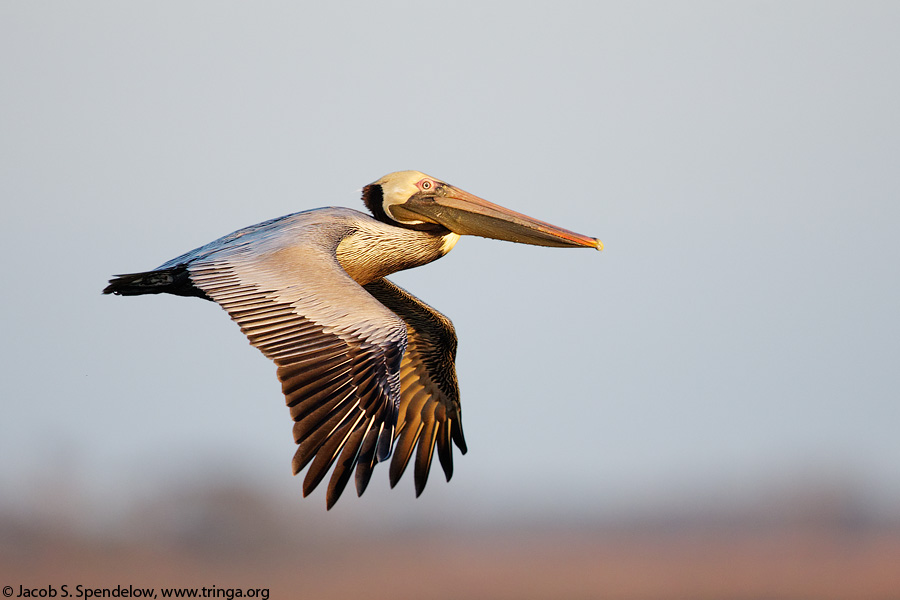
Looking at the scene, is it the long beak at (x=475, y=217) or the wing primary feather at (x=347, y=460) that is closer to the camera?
the wing primary feather at (x=347, y=460)

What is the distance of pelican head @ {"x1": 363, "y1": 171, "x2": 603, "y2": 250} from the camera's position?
9898 mm

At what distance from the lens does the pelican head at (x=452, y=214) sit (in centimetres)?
990

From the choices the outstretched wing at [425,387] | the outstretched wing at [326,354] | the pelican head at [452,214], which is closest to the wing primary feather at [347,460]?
the outstretched wing at [326,354]

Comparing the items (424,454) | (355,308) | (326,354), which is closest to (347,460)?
(326,354)

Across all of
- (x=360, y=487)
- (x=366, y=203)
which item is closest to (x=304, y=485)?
(x=360, y=487)

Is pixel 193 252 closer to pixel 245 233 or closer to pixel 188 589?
pixel 245 233

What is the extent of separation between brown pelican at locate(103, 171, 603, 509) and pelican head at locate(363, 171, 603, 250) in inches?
0.4

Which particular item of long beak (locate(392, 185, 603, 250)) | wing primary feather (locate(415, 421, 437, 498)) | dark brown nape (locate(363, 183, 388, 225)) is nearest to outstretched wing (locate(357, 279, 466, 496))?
wing primary feather (locate(415, 421, 437, 498))

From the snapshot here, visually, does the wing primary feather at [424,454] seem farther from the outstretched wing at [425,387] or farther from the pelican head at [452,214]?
the pelican head at [452,214]

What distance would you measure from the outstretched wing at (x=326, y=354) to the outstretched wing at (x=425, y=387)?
6.39ft

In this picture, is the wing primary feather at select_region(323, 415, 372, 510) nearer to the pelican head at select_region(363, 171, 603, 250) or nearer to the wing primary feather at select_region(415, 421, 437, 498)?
the wing primary feather at select_region(415, 421, 437, 498)

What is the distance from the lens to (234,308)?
7828mm

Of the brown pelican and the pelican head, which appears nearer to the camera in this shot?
the brown pelican

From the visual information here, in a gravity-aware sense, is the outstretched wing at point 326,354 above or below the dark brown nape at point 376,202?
below
